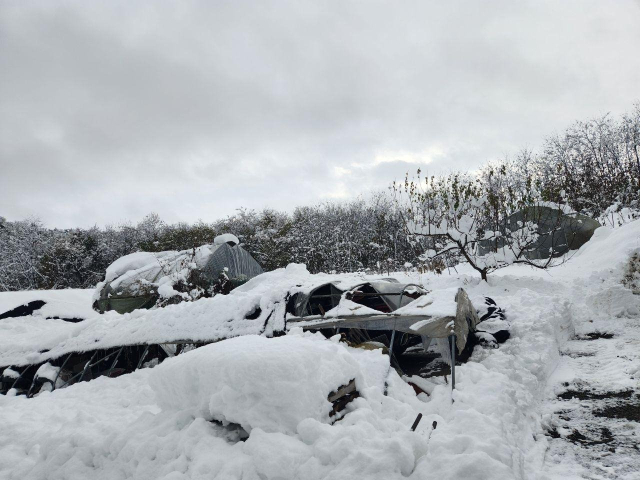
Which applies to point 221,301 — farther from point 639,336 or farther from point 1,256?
point 1,256

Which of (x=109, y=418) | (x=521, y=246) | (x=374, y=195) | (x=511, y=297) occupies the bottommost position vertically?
(x=109, y=418)

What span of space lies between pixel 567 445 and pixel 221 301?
19.6 feet

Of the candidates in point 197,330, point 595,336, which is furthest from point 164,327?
point 595,336

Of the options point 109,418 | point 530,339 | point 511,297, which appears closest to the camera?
point 109,418

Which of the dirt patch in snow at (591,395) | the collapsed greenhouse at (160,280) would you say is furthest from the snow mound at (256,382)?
the collapsed greenhouse at (160,280)

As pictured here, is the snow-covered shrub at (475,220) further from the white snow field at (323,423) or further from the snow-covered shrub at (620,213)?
the snow-covered shrub at (620,213)

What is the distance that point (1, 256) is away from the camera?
31172 mm

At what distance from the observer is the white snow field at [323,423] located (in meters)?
2.63

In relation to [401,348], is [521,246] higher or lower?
higher

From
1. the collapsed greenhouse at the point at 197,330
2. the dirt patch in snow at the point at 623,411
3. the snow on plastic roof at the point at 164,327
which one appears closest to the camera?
the dirt patch in snow at the point at 623,411

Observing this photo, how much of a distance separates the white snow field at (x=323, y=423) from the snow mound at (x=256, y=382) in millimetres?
12

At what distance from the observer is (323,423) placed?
2.98 metres

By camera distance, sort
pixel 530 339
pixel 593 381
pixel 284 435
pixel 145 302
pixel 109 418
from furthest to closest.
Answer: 1. pixel 145 302
2. pixel 530 339
3. pixel 593 381
4. pixel 109 418
5. pixel 284 435

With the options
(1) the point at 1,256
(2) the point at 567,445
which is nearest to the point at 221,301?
(2) the point at 567,445
